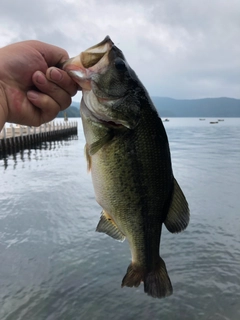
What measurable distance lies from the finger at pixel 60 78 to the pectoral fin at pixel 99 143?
533 millimetres

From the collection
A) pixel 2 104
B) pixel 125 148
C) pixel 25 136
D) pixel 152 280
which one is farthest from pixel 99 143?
pixel 25 136

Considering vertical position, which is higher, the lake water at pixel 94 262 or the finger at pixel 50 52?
the finger at pixel 50 52

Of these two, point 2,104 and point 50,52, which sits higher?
point 50,52

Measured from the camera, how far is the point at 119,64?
96.1 inches

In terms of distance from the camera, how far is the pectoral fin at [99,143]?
246cm

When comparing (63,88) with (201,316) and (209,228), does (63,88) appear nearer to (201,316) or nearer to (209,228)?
(201,316)

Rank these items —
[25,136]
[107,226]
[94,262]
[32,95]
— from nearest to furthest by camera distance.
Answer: [32,95] < [107,226] < [94,262] < [25,136]

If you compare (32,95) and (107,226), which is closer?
(32,95)

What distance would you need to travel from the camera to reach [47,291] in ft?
26.4

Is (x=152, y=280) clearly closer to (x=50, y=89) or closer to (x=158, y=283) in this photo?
(x=158, y=283)

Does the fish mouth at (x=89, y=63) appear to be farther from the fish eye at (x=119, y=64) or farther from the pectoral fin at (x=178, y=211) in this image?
the pectoral fin at (x=178, y=211)

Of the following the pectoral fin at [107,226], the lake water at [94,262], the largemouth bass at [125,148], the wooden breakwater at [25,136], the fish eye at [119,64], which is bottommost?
the lake water at [94,262]

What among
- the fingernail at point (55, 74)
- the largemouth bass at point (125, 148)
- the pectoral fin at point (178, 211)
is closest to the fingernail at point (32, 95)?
the fingernail at point (55, 74)

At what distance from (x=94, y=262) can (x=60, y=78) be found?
779cm
